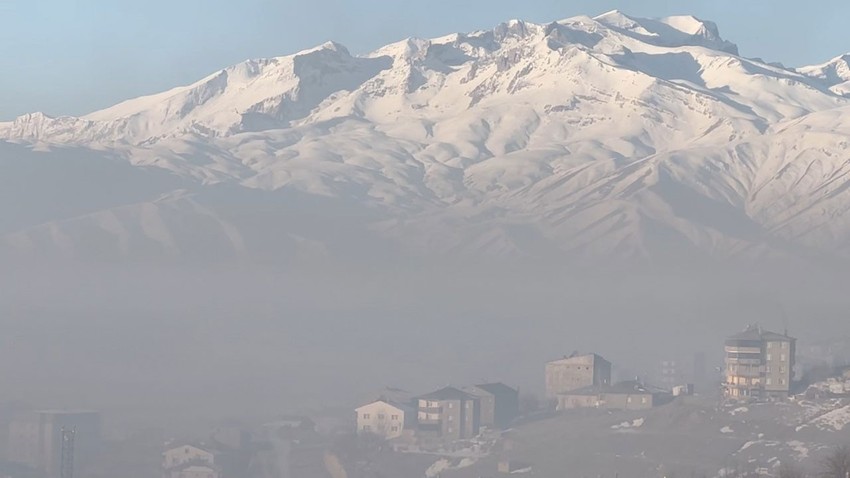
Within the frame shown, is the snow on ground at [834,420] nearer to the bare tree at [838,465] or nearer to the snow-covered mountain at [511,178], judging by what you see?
the bare tree at [838,465]

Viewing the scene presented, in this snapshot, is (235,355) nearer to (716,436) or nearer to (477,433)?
(477,433)

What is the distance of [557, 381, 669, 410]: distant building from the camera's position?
74.3m

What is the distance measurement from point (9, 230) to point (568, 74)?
59.4 meters

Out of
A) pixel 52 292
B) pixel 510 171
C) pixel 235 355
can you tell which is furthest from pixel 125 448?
pixel 510 171

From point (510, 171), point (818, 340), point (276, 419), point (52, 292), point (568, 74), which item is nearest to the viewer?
point (276, 419)

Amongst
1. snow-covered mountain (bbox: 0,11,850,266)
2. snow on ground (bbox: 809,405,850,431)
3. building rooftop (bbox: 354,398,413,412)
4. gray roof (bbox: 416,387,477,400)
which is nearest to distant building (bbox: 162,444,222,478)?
building rooftop (bbox: 354,398,413,412)

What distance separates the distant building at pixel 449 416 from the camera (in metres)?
72.9

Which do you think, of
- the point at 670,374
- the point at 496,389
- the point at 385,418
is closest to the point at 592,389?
the point at 496,389

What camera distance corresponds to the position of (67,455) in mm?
68125

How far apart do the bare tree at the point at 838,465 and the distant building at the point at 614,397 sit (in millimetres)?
16553

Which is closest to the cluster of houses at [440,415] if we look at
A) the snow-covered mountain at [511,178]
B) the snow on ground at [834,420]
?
the snow on ground at [834,420]

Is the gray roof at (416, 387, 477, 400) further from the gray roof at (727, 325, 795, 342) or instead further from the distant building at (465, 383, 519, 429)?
the gray roof at (727, 325, 795, 342)

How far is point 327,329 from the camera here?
119 m

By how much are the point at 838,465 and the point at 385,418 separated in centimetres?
2573
